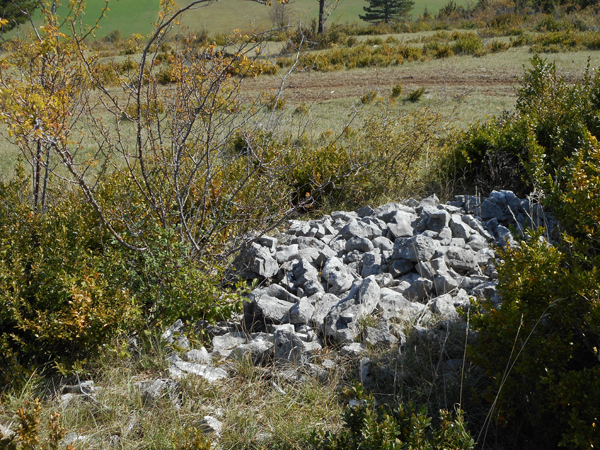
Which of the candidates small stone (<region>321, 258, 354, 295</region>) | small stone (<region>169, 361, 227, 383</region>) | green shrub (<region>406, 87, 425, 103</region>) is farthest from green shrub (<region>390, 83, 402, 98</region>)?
small stone (<region>169, 361, 227, 383</region>)

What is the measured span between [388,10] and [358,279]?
47560 mm

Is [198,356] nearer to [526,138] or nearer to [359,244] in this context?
[359,244]

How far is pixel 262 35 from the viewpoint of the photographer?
2.88 metres

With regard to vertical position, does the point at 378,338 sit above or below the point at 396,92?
below

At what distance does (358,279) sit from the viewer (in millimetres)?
3428

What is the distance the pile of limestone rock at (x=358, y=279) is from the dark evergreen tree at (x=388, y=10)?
1767 inches

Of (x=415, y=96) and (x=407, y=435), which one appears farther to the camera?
(x=415, y=96)

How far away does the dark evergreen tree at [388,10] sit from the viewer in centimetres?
4459

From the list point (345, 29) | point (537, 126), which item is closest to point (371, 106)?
point (537, 126)

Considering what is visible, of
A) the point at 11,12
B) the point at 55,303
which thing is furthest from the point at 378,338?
the point at 11,12

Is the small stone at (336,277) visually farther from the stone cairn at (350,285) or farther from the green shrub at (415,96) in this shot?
the green shrub at (415,96)

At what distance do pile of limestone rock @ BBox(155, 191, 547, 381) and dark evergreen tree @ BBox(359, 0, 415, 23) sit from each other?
44873 millimetres

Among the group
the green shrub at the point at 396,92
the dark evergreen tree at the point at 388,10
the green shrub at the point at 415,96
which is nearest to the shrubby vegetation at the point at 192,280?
the green shrub at the point at 415,96

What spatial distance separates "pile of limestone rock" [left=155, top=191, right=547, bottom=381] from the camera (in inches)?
106
